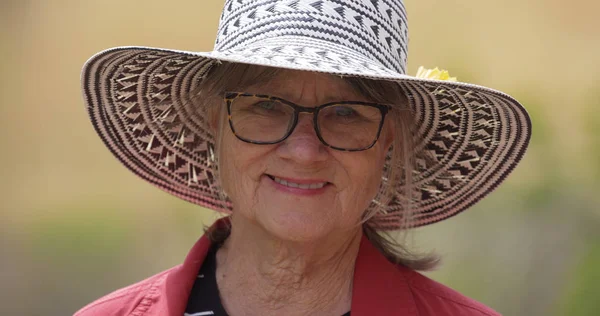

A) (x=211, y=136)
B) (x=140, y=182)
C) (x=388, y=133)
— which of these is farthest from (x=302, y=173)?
(x=140, y=182)

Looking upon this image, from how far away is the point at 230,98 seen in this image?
209 centimetres

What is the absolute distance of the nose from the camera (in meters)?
1.96

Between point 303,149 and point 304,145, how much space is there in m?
0.01

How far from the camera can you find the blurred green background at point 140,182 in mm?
3646

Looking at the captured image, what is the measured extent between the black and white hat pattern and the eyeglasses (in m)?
0.13

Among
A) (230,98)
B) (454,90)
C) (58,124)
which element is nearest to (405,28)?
(454,90)

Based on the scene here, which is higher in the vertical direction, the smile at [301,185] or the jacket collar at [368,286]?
the smile at [301,185]

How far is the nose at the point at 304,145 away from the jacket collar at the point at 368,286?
46 cm

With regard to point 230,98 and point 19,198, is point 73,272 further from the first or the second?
point 230,98

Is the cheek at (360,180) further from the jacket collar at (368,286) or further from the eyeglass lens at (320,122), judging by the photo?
the jacket collar at (368,286)

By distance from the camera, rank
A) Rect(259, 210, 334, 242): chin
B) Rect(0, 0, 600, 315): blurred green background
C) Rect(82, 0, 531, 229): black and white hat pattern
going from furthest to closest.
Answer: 1. Rect(0, 0, 600, 315): blurred green background
2. Rect(259, 210, 334, 242): chin
3. Rect(82, 0, 531, 229): black and white hat pattern

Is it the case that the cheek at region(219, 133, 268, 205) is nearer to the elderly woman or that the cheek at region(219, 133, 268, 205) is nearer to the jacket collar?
the elderly woman

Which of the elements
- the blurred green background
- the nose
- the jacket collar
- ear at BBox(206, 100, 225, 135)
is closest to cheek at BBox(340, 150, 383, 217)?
the nose

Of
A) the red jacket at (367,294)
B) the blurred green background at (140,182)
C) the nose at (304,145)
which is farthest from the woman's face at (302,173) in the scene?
the blurred green background at (140,182)
